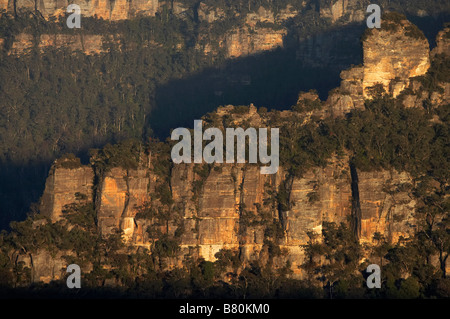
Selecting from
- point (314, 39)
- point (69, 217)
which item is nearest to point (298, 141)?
point (69, 217)

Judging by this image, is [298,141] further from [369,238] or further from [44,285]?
[44,285]

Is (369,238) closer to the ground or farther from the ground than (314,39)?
closer to the ground
